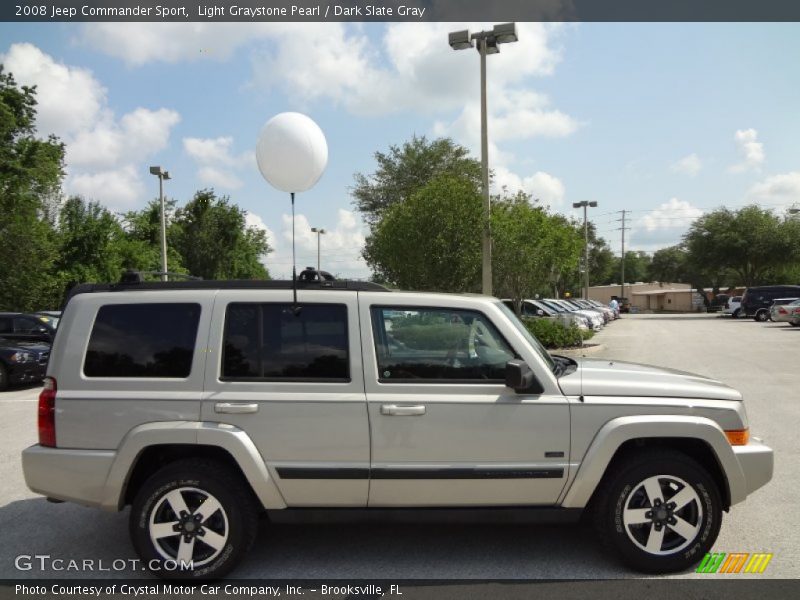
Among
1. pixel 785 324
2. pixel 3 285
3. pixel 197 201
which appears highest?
pixel 197 201

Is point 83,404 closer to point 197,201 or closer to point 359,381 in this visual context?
point 359,381

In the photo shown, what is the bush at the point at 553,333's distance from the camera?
19.0 meters

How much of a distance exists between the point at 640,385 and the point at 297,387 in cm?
214

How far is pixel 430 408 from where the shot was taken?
13.0 ft

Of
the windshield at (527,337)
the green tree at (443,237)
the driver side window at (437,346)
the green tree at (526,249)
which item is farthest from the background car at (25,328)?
the windshield at (527,337)

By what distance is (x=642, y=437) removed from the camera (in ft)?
13.1

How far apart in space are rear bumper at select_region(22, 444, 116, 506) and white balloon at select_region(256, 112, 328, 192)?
2.32m

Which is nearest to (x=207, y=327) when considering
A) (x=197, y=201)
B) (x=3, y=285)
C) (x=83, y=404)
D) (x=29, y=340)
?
(x=83, y=404)

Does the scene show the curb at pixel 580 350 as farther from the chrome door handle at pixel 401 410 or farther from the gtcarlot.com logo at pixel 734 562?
the chrome door handle at pixel 401 410

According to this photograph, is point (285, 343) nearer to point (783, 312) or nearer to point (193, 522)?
point (193, 522)

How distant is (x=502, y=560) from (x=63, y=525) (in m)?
3.35

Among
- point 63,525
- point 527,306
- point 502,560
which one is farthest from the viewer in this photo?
point 527,306

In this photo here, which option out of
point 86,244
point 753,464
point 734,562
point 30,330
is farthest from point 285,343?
point 86,244

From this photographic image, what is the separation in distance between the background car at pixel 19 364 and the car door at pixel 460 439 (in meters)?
11.5
